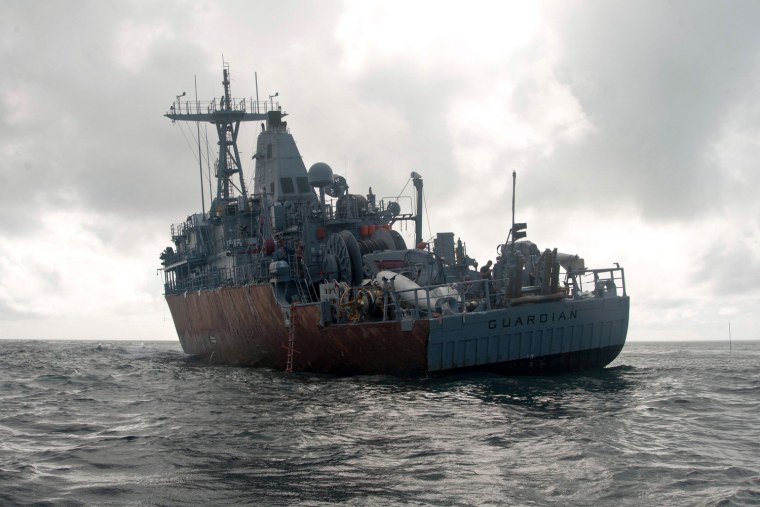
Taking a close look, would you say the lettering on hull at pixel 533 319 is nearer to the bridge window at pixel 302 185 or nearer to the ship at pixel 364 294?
the ship at pixel 364 294

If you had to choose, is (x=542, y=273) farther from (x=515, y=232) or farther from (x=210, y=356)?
(x=210, y=356)

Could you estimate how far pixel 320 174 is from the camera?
1300 inches

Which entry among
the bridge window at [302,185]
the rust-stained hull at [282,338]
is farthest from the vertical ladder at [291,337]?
the bridge window at [302,185]

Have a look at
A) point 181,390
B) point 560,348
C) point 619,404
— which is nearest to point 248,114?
point 181,390

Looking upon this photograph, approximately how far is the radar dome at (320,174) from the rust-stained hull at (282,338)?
5.94 meters

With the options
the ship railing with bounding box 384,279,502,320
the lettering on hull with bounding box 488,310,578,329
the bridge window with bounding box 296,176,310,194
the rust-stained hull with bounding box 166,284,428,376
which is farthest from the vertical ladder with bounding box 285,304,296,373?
the bridge window with bounding box 296,176,310,194

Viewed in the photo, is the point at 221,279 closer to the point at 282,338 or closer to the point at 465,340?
the point at 282,338

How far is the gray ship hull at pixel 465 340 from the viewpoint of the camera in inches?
810

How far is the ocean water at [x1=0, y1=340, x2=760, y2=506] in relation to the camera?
10266 millimetres

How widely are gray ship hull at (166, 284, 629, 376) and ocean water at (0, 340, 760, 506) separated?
590 mm

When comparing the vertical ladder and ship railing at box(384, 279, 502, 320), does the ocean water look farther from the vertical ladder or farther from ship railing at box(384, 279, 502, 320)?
the vertical ladder

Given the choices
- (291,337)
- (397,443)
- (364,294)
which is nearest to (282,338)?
(291,337)

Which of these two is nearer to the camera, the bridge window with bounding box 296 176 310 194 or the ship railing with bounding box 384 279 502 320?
the ship railing with bounding box 384 279 502 320

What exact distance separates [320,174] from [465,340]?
14693 millimetres
